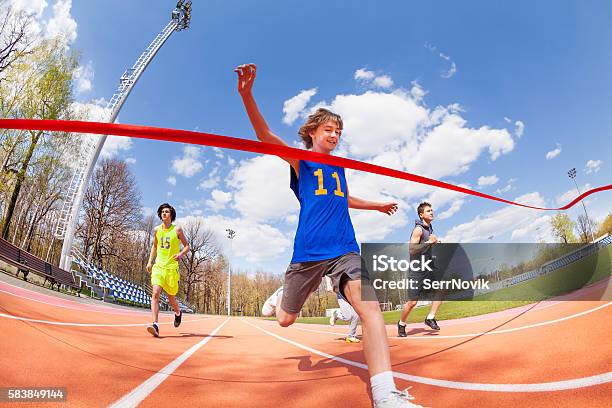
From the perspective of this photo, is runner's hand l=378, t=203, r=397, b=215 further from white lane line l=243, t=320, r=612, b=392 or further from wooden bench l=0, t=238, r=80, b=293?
wooden bench l=0, t=238, r=80, b=293

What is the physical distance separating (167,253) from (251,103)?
4.27 m

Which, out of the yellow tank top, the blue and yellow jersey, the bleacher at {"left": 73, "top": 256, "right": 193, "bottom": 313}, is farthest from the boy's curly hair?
the bleacher at {"left": 73, "top": 256, "right": 193, "bottom": 313}

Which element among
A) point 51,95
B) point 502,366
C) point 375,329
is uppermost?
point 51,95

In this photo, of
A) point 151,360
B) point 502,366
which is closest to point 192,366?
point 151,360

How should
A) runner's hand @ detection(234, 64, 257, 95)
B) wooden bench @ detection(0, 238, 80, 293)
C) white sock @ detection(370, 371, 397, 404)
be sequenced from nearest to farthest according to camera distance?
white sock @ detection(370, 371, 397, 404) < runner's hand @ detection(234, 64, 257, 95) < wooden bench @ detection(0, 238, 80, 293)

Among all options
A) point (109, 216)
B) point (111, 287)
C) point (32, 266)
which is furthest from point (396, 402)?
point (109, 216)

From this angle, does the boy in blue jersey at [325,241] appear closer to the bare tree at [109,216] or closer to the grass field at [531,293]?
the grass field at [531,293]

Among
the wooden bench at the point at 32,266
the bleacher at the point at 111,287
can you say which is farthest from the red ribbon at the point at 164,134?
the bleacher at the point at 111,287

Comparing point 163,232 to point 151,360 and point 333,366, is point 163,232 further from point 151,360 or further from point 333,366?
point 333,366

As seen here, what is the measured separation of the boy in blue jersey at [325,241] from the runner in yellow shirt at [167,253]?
3464 mm

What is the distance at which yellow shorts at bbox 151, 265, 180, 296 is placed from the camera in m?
5.02

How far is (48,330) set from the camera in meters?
3.43

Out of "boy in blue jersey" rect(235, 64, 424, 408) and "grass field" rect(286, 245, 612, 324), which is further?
"grass field" rect(286, 245, 612, 324)

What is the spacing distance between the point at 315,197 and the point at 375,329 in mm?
972
